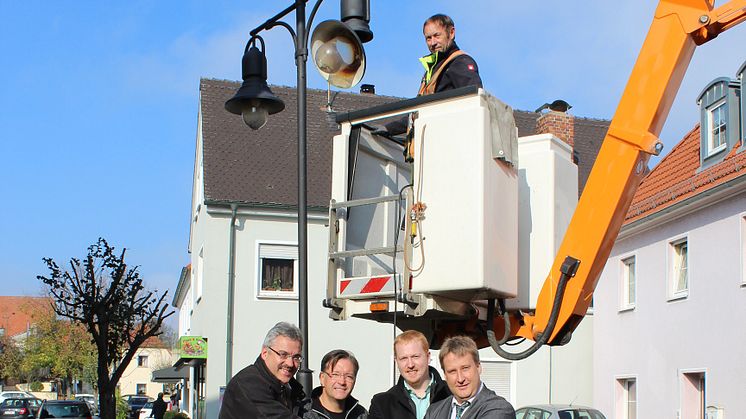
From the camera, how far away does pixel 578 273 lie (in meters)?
6.93

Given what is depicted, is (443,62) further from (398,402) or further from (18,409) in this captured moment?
(18,409)

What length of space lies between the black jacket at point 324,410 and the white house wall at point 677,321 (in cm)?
1425

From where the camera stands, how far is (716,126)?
2191cm

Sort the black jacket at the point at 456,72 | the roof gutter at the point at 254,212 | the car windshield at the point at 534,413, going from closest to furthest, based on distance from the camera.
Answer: the black jacket at the point at 456,72 < the car windshield at the point at 534,413 < the roof gutter at the point at 254,212

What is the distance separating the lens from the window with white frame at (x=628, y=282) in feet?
80.2

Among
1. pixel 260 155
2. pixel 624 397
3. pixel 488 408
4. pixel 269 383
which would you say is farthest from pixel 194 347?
pixel 488 408

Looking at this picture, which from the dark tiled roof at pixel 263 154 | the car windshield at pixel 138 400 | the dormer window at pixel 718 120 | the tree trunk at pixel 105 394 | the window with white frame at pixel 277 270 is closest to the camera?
the dormer window at pixel 718 120

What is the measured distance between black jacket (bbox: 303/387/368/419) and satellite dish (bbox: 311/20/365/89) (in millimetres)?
3323

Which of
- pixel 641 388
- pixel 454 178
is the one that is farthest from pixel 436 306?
pixel 641 388

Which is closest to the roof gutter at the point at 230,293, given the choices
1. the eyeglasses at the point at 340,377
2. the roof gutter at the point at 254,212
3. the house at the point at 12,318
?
the roof gutter at the point at 254,212

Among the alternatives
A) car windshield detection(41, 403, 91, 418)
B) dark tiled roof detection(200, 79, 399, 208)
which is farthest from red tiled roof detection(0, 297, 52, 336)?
dark tiled roof detection(200, 79, 399, 208)

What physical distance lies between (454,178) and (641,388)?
17.8 m

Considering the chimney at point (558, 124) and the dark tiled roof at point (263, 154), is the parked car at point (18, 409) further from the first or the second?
the chimney at point (558, 124)

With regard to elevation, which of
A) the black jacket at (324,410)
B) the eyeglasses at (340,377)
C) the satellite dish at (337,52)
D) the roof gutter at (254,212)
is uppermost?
the roof gutter at (254,212)
